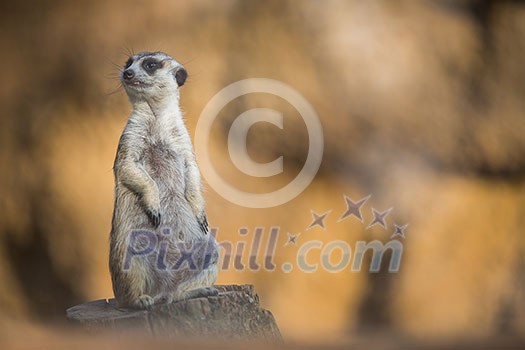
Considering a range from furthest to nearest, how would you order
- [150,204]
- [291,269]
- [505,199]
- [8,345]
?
1. [505,199]
2. [291,269]
3. [8,345]
4. [150,204]

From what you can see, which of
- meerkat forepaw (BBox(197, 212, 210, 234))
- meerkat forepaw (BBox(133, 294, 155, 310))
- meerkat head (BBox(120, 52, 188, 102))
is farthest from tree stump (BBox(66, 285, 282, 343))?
meerkat head (BBox(120, 52, 188, 102))

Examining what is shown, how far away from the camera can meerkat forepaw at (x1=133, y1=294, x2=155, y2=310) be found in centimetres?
201

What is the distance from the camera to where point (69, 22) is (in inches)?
114

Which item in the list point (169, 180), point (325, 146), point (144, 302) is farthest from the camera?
point (325, 146)

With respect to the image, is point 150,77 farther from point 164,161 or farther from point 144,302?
point 144,302

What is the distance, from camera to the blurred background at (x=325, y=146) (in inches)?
110

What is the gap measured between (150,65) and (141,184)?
328 mm

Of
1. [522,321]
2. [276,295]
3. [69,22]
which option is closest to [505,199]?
[522,321]

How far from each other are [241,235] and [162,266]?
68 cm

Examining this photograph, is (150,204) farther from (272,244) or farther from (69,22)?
(69,22)

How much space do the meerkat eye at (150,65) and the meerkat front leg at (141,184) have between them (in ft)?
0.80

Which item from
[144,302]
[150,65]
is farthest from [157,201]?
[150,65]

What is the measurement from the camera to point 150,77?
2.11m

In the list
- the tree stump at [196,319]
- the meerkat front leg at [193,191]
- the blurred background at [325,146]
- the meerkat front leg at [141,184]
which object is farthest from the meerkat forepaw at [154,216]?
the blurred background at [325,146]
